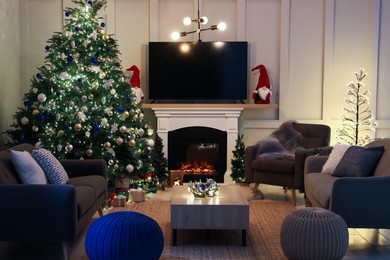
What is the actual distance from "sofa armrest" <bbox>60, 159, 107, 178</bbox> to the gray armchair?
1925 millimetres

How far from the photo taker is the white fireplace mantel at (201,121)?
704cm

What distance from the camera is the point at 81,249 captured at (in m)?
4.08

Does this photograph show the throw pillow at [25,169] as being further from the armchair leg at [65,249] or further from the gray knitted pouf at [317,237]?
the gray knitted pouf at [317,237]

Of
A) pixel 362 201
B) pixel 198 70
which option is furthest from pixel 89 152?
pixel 362 201

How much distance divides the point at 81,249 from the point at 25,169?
78 cm

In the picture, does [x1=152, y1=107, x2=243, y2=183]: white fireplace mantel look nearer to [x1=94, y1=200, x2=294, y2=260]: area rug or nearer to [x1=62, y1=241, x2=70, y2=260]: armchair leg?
[x1=94, y1=200, x2=294, y2=260]: area rug

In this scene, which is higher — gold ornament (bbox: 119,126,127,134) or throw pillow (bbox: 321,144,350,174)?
gold ornament (bbox: 119,126,127,134)

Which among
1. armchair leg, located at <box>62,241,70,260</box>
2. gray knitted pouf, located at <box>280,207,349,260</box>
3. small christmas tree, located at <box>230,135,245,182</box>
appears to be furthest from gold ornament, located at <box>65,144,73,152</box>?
gray knitted pouf, located at <box>280,207,349,260</box>

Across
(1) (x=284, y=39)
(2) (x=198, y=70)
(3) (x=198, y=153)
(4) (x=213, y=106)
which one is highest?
(1) (x=284, y=39)

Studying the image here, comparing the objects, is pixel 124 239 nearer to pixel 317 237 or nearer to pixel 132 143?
pixel 317 237

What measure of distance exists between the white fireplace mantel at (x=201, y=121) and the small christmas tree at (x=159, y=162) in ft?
0.43

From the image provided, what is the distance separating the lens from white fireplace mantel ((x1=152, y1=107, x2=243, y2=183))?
7.04m

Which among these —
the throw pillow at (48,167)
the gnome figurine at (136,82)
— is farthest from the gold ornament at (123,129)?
the throw pillow at (48,167)

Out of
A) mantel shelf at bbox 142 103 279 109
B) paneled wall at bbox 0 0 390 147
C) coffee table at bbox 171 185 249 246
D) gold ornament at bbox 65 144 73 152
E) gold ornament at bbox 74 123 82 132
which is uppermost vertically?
paneled wall at bbox 0 0 390 147
